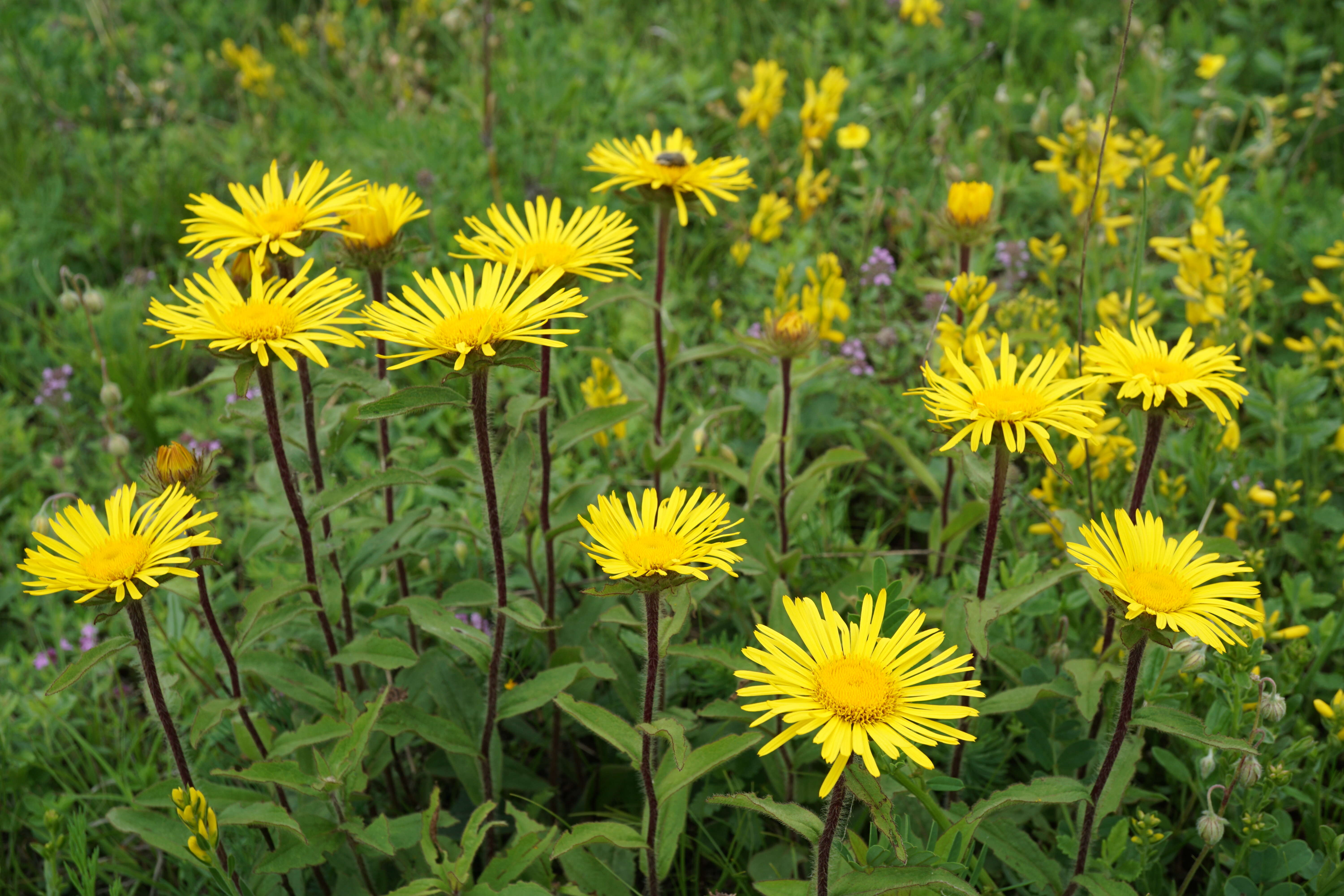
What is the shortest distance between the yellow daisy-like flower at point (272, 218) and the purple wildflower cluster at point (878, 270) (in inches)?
73.7

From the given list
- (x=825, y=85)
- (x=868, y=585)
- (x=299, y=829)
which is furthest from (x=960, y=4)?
(x=299, y=829)

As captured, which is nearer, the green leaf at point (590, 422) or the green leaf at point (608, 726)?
the green leaf at point (608, 726)

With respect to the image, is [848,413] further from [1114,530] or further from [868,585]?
[1114,530]

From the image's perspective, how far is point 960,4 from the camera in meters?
5.18

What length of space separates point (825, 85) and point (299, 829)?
324 centimetres

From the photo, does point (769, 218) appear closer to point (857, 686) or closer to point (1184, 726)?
point (1184, 726)

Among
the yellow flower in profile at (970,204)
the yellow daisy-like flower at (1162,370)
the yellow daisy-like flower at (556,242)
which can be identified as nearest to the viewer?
the yellow daisy-like flower at (1162,370)

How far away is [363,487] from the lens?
1.79m

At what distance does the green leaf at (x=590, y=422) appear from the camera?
82.5 inches

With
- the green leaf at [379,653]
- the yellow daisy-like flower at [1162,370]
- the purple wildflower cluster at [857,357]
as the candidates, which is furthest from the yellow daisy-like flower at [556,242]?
the purple wildflower cluster at [857,357]

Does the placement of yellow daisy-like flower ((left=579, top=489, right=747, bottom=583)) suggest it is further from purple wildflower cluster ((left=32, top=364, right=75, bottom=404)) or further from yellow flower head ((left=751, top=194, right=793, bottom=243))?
purple wildflower cluster ((left=32, top=364, right=75, bottom=404))

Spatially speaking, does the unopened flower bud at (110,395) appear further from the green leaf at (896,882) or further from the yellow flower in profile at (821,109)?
the yellow flower in profile at (821,109)

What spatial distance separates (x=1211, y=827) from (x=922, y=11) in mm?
3816

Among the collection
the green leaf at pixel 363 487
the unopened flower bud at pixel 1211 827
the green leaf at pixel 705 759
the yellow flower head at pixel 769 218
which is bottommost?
the unopened flower bud at pixel 1211 827
